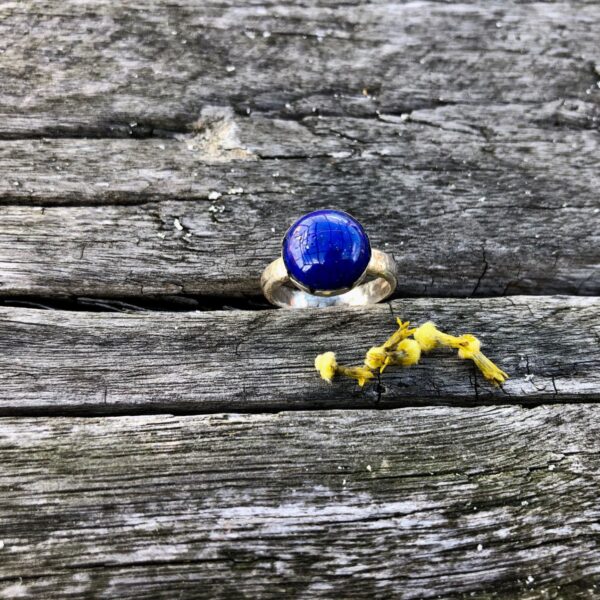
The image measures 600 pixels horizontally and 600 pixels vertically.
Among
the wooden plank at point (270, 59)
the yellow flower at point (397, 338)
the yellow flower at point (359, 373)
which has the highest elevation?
the wooden plank at point (270, 59)

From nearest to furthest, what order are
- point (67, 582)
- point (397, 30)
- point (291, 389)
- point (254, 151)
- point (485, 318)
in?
point (67, 582) → point (291, 389) → point (485, 318) → point (254, 151) → point (397, 30)

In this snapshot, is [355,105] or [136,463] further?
[355,105]

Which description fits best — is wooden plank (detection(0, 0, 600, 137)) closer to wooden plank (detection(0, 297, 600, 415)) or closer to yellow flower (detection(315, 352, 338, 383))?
wooden plank (detection(0, 297, 600, 415))

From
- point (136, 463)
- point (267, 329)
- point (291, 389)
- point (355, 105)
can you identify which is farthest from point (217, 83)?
point (136, 463)

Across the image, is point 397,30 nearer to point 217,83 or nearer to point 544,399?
point 217,83

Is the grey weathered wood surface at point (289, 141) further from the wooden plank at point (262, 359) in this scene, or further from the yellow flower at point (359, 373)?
the yellow flower at point (359, 373)

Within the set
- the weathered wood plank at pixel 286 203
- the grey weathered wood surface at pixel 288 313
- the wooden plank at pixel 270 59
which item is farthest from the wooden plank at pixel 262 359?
the wooden plank at pixel 270 59
